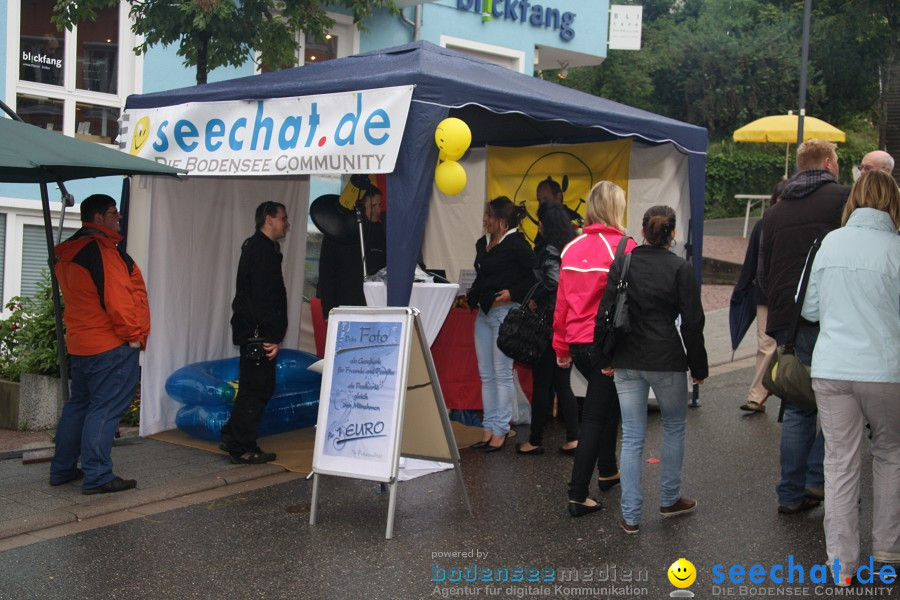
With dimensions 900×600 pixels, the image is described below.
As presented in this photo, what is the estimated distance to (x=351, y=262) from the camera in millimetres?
8352

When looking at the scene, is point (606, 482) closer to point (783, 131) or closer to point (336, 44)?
point (336, 44)

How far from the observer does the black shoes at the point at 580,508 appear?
5707 millimetres

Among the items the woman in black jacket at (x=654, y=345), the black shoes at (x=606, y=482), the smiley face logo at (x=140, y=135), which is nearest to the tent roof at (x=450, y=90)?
the smiley face logo at (x=140, y=135)

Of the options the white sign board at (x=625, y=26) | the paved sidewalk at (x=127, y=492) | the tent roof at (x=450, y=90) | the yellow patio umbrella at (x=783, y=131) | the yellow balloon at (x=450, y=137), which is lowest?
the paved sidewalk at (x=127, y=492)

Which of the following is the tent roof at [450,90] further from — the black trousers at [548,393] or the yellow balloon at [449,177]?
the black trousers at [548,393]

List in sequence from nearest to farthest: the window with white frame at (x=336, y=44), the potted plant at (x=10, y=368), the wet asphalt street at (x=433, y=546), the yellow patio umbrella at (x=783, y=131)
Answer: the wet asphalt street at (x=433, y=546) < the potted plant at (x=10, y=368) < the window with white frame at (x=336, y=44) < the yellow patio umbrella at (x=783, y=131)

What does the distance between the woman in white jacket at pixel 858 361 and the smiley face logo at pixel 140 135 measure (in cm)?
497

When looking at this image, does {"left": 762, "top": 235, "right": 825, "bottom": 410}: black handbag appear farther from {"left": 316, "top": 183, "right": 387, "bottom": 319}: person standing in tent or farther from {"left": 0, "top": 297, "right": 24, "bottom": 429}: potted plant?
{"left": 0, "top": 297, "right": 24, "bottom": 429}: potted plant

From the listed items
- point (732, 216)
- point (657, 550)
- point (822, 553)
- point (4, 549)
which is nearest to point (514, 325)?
point (657, 550)

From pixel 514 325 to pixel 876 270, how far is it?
2.83 metres

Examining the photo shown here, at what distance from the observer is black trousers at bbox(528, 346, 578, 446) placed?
7.02 meters

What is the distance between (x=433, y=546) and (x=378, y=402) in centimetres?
90

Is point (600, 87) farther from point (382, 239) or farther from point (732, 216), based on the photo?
point (382, 239)

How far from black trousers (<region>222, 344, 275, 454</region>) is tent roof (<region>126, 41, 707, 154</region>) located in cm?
187
